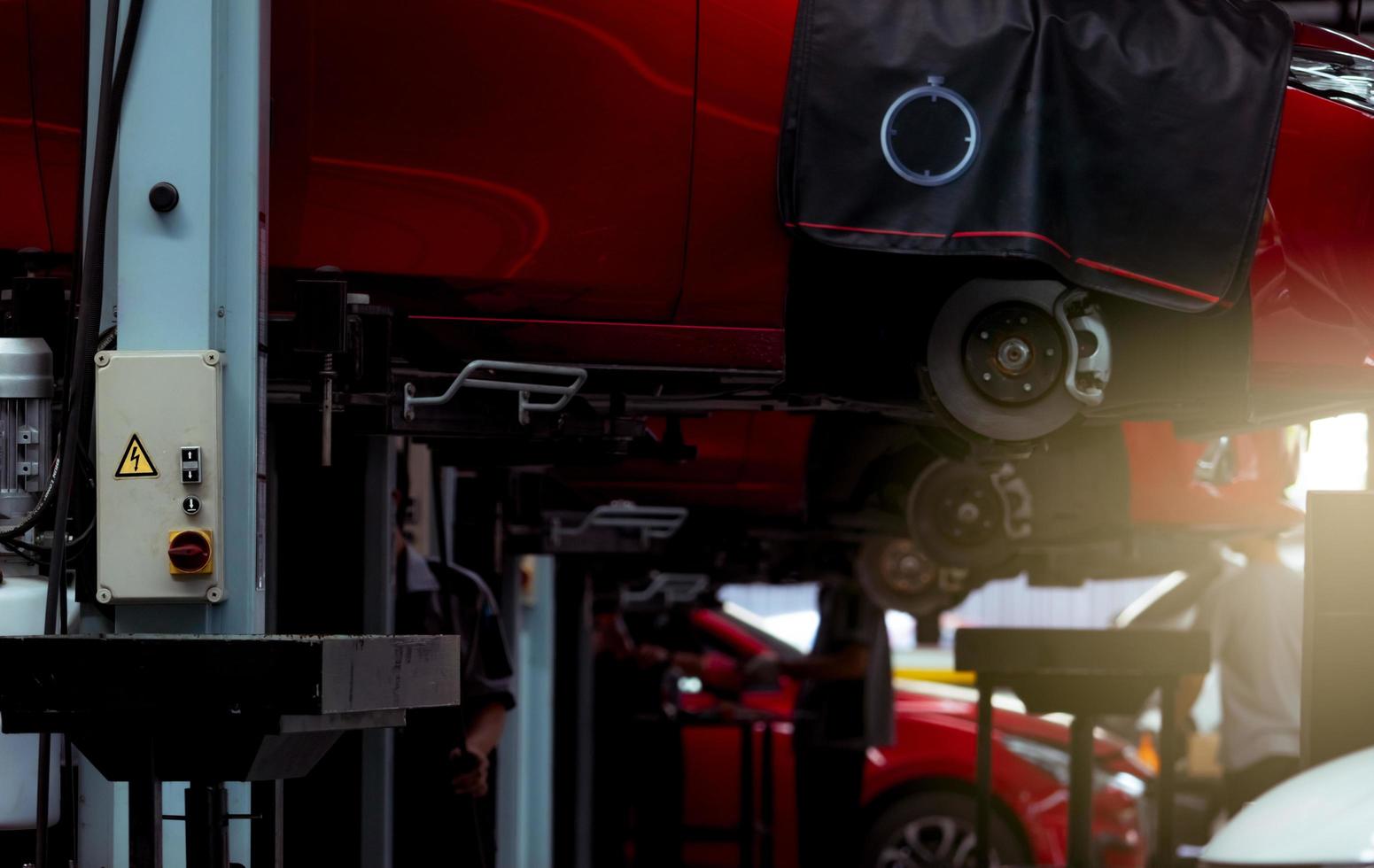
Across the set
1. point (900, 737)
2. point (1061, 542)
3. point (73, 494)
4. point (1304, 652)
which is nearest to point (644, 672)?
point (900, 737)

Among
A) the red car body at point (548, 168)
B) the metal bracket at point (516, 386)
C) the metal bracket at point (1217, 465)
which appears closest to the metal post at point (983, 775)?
the metal bracket at point (1217, 465)

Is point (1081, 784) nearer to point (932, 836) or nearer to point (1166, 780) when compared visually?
point (1166, 780)

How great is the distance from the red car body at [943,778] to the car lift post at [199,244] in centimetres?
761

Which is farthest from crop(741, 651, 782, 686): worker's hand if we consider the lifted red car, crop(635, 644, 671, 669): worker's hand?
the lifted red car

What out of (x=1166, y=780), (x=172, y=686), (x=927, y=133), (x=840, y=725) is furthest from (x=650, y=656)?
(x=172, y=686)

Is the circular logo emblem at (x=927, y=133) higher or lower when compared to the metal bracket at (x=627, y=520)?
higher

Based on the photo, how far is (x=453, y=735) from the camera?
16.4ft

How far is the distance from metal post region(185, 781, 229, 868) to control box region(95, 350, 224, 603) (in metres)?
0.30

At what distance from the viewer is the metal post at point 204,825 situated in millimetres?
2436

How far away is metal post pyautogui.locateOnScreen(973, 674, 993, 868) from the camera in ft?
22.7

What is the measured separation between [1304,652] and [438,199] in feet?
8.37

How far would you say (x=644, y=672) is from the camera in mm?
11719

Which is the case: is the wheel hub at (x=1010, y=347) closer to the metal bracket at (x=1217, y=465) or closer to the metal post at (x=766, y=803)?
the metal bracket at (x=1217, y=465)

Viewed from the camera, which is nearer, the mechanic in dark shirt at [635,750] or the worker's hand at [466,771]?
the worker's hand at [466,771]
